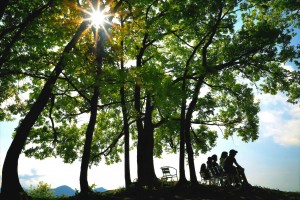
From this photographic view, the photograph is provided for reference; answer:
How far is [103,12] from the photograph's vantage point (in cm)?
1684

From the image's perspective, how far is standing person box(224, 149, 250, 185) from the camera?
52.4 ft

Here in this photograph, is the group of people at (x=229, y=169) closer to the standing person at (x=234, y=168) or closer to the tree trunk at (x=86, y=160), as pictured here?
the standing person at (x=234, y=168)

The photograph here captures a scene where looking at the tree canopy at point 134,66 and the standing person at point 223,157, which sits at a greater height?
the tree canopy at point 134,66

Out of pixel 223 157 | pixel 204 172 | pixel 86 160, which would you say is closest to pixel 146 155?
pixel 204 172

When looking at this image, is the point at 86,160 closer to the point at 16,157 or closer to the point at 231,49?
the point at 16,157

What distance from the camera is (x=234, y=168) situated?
16219 mm

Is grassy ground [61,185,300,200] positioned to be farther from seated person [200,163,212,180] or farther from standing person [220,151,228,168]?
seated person [200,163,212,180]

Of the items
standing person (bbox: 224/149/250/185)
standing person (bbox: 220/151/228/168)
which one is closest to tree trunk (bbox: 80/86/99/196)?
standing person (bbox: 224/149/250/185)

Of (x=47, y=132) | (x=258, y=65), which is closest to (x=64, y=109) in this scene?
(x=47, y=132)

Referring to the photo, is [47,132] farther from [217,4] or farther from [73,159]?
[217,4]

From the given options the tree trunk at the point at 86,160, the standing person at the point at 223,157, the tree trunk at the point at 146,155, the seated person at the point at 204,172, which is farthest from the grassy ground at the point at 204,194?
the tree trunk at the point at 146,155

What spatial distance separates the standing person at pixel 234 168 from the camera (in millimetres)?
15977

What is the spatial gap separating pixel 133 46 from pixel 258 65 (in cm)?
894

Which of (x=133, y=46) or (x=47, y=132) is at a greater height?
(x=133, y=46)
